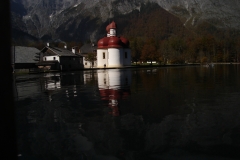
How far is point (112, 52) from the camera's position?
240 feet

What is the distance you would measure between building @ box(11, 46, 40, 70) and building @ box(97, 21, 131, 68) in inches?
749

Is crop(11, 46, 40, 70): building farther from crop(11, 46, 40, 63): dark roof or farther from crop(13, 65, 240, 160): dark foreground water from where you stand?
crop(13, 65, 240, 160): dark foreground water

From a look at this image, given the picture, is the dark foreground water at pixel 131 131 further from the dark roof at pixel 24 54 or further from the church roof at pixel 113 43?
the church roof at pixel 113 43

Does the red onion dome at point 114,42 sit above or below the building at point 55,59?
above

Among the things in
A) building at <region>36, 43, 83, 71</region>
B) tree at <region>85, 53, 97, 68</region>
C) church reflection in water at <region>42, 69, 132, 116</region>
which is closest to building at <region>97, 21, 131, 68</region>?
tree at <region>85, 53, 97, 68</region>

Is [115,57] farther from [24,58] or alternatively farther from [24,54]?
[24,58]

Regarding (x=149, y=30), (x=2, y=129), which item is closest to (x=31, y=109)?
(x=2, y=129)

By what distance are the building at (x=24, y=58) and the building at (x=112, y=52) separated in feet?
62.4

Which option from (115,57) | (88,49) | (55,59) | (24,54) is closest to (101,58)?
(115,57)

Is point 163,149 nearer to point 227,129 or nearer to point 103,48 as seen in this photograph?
point 227,129

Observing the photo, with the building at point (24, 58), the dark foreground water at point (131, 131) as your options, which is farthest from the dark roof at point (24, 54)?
the dark foreground water at point (131, 131)

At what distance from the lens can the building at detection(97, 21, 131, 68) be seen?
7294 centimetres

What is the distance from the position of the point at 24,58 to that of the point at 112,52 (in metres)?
25.0

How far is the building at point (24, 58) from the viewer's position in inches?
2139
